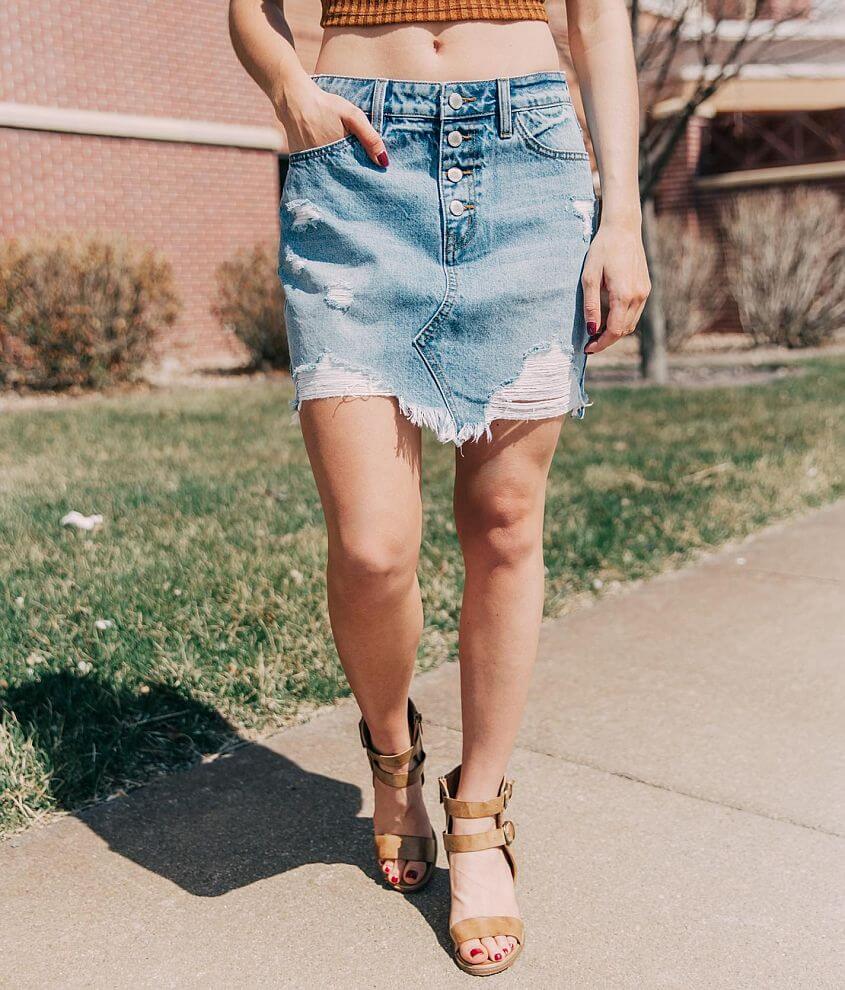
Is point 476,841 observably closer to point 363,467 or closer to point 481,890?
point 481,890

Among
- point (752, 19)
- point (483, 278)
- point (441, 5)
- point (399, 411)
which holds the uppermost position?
point (752, 19)

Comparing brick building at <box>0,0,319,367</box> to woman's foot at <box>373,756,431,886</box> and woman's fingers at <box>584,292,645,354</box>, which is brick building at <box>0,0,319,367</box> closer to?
woman's foot at <box>373,756,431,886</box>

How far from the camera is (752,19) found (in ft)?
25.1

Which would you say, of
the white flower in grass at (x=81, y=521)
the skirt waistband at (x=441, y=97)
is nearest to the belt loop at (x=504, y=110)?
the skirt waistband at (x=441, y=97)

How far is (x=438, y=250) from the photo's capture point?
186 centimetres

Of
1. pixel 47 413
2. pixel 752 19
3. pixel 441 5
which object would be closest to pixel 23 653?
pixel 441 5

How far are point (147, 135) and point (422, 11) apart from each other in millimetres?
11241

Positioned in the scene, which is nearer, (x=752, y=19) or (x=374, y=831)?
(x=374, y=831)

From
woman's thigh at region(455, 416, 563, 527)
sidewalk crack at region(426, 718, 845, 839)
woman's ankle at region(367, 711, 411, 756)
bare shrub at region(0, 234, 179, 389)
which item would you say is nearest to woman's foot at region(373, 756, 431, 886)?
woman's ankle at region(367, 711, 411, 756)

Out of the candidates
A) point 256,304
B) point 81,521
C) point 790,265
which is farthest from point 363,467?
point 790,265

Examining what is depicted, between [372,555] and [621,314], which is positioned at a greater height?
[621,314]

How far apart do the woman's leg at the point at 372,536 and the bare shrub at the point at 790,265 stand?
35.9ft

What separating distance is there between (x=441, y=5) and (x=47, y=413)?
673cm

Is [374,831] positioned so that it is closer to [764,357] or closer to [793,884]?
[793,884]
